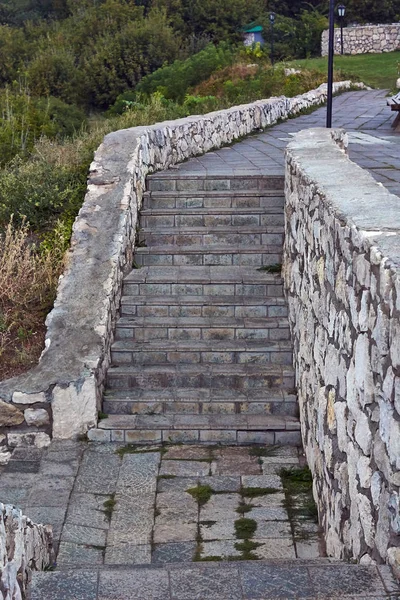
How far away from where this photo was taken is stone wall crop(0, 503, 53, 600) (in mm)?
2792

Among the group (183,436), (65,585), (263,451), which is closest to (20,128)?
(183,436)

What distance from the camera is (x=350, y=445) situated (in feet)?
11.8

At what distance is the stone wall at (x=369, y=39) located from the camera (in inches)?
1318

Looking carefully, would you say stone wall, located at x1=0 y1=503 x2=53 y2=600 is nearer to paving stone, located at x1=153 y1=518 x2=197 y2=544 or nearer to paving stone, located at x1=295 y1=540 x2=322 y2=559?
paving stone, located at x1=153 y1=518 x2=197 y2=544

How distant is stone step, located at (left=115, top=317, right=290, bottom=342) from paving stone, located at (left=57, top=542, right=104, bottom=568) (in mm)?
2385

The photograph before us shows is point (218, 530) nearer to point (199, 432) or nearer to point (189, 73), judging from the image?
point (199, 432)

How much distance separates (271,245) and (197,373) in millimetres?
1747

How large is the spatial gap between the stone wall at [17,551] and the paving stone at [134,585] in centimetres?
29

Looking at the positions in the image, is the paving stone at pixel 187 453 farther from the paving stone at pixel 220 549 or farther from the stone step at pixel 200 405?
the paving stone at pixel 220 549

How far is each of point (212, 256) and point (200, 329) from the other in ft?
3.21

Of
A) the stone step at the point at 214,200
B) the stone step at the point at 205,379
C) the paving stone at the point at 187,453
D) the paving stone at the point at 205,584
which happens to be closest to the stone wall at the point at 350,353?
the stone step at the point at 205,379

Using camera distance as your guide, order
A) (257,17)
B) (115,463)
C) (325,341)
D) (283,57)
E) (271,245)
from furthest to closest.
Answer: (257,17), (283,57), (271,245), (115,463), (325,341)

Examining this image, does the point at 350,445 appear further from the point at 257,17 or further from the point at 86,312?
the point at 257,17

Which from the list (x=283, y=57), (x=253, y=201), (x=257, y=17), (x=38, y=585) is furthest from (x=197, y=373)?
(x=257, y=17)
